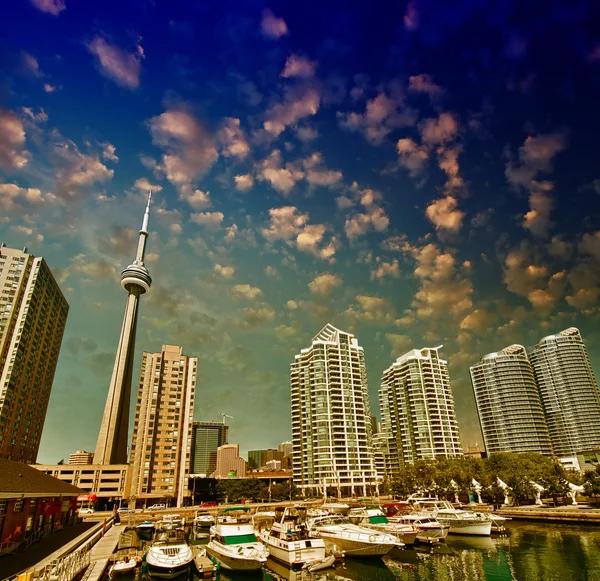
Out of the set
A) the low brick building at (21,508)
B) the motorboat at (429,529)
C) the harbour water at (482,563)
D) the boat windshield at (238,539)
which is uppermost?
the low brick building at (21,508)

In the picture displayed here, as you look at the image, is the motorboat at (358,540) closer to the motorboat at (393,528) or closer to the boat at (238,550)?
the motorboat at (393,528)

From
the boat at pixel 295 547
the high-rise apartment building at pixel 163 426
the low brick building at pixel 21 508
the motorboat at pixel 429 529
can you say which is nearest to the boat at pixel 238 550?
the boat at pixel 295 547

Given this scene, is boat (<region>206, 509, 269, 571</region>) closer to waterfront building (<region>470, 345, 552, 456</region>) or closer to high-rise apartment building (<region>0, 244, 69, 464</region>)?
high-rise apartment building (<region>0, 244, 69, 464</region>)

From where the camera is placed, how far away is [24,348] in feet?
372

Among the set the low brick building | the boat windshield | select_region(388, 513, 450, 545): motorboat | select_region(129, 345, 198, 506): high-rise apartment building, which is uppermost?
select_region(129, 345, 198, 506): high-rise apartment building

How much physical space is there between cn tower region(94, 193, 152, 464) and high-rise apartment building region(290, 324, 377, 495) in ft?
203

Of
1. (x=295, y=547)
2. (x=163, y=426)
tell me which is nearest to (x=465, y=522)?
(x=295, y=547)

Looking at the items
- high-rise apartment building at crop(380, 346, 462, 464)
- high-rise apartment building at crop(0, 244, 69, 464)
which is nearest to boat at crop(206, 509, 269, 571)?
high-rise apartment building at crop(0, 244, 69, 464)

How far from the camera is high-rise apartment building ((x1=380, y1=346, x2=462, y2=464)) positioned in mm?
153375

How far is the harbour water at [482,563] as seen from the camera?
32.4 m

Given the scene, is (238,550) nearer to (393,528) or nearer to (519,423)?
(393,528)

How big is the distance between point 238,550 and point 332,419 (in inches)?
4292

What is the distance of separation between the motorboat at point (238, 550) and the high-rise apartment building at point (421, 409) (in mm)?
129406

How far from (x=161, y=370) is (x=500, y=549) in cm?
11587
